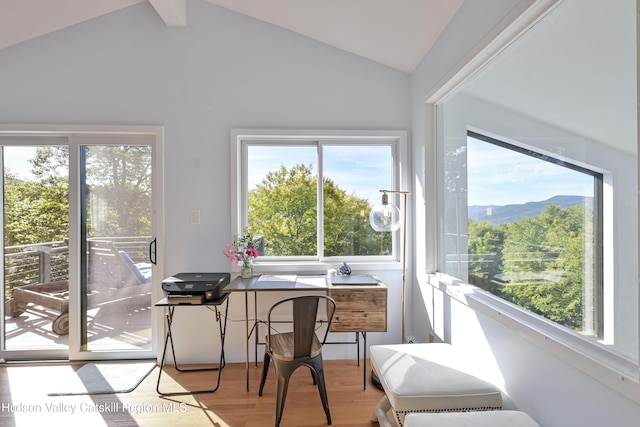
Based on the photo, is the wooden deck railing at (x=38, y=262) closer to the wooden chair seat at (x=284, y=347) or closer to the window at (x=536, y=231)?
the wooden chair seat at (x=284, y=347)

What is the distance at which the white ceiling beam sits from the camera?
2416 mm

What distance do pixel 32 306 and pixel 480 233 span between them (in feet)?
12.3

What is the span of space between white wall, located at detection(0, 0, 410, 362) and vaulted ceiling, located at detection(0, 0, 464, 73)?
0.28 ft

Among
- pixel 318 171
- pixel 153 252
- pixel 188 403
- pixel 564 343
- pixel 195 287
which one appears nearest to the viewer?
pixel 564 343

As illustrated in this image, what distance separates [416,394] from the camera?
4.84 feet

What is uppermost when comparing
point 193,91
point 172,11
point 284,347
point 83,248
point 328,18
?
point 172,11

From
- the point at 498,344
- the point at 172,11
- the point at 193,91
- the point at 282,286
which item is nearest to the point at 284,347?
the point at 282,286

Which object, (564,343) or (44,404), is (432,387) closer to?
(564,343)

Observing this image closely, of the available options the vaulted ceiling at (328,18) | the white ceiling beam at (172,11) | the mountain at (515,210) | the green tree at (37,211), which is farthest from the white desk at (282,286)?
the white ceiling beam at (172,11)

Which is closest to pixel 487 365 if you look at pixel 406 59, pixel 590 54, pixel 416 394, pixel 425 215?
pixel 416 394

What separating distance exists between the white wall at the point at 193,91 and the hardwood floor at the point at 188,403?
350 mm

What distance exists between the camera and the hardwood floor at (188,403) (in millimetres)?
1987

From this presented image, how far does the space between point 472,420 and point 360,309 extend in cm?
111

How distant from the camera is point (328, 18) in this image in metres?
2.41
